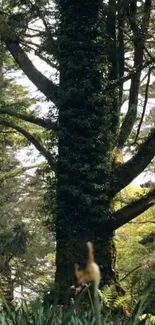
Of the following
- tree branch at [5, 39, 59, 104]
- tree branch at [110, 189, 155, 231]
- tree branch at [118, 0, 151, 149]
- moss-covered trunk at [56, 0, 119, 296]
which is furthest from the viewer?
tree branch at [5, 39, 59, 104]

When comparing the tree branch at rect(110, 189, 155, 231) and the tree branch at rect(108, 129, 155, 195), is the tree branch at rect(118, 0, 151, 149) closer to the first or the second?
the tree branch at rect(108, 129, 155, 195)

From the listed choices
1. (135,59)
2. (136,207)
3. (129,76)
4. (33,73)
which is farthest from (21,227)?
(135,59)

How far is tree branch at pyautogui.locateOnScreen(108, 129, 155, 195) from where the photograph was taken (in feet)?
33.7

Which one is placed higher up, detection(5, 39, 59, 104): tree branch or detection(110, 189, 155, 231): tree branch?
detection(5, 39, 59, 104): tree branch

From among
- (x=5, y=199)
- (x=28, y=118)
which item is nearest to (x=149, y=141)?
(x=28, y=118)

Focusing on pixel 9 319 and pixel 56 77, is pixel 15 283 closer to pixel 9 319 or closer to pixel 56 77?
pixel 56 77

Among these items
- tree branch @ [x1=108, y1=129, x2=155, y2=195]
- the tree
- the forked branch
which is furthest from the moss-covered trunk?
the forked branch

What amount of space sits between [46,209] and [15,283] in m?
4.56

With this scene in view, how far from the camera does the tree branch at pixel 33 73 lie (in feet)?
36.0

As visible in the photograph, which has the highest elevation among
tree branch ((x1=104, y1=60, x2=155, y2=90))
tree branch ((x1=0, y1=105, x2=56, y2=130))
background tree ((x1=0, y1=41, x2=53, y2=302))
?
tree branch ((x1=104, y1=60, x2=155, y2=90))

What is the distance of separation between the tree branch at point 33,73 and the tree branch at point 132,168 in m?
1.83

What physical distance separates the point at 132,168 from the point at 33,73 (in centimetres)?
300

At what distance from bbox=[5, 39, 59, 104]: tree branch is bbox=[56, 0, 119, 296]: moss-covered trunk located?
1.87 feet

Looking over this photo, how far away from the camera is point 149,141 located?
Result: 1031 centimetres
